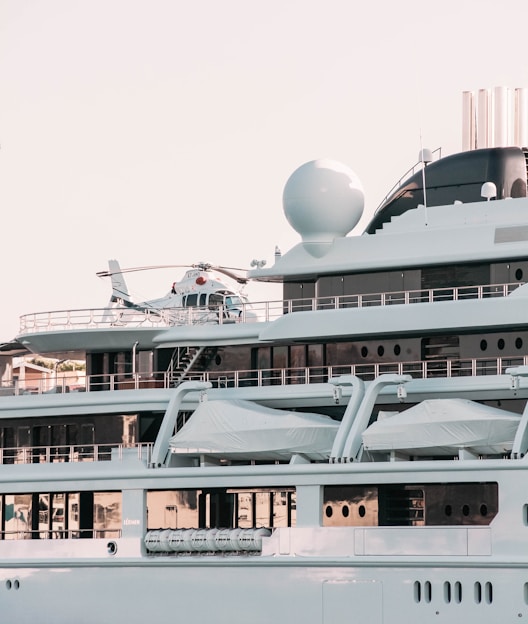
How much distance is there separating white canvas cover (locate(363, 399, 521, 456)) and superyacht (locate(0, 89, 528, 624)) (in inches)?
1.8

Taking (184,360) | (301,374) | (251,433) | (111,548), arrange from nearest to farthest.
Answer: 1. (251,433)
2. (111,548)
3. (301,374)
4. (184,360)

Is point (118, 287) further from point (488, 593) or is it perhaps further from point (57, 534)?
point (488, 593)

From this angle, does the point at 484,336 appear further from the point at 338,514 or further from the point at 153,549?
the point at 153,549

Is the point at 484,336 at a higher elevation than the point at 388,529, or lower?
higher

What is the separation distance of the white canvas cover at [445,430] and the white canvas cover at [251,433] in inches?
53.3

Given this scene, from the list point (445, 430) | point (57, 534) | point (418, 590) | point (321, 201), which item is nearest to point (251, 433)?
point (445, 430)

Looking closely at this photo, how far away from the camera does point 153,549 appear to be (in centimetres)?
3478

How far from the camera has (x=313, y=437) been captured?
33.7 m

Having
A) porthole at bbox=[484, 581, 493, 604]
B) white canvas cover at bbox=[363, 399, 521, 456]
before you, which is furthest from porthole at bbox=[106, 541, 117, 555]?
porthole at bbox=[484, 581, 493, 604]

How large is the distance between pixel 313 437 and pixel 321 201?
6.75 m

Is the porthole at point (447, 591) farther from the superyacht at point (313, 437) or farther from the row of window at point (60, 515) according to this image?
the row of window at point (60, 515)

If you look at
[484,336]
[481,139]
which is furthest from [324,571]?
[481,139]

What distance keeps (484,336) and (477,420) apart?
3.38m

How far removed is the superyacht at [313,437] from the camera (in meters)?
31.9
